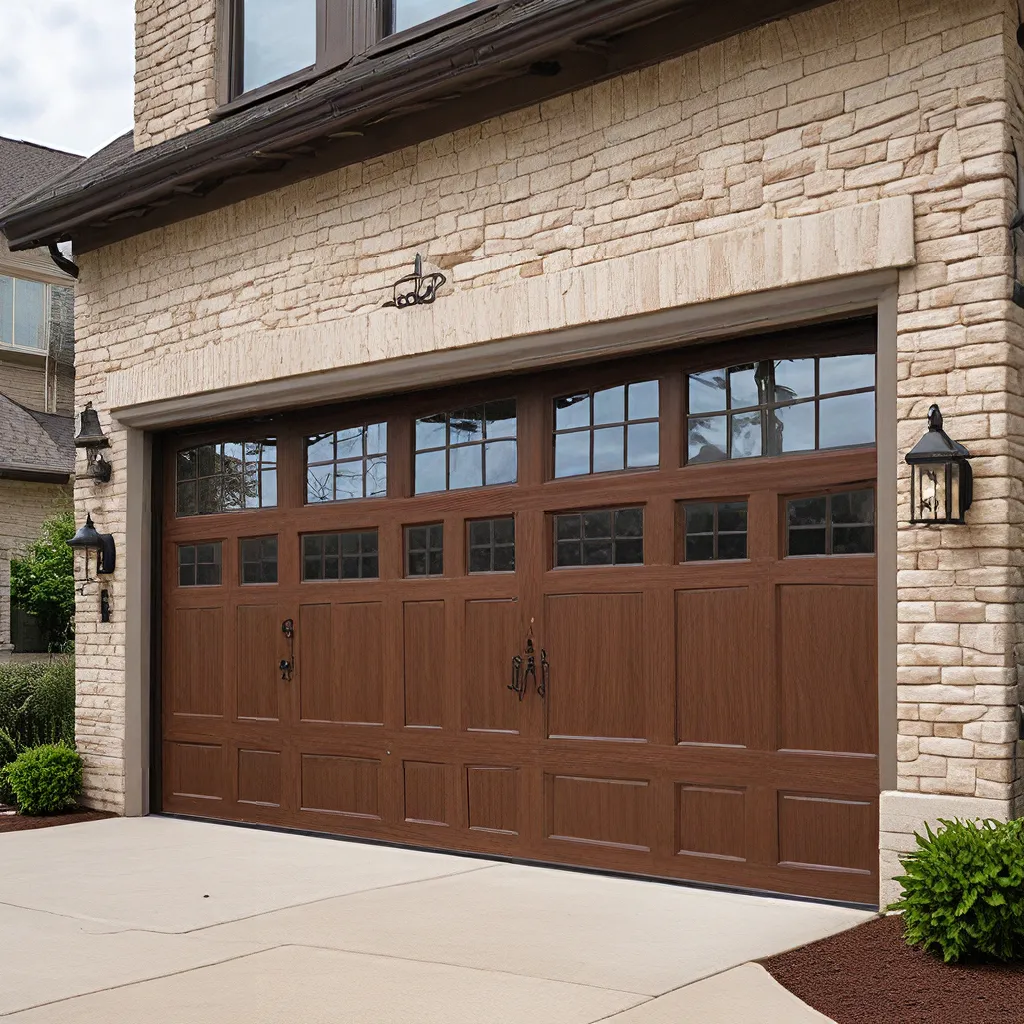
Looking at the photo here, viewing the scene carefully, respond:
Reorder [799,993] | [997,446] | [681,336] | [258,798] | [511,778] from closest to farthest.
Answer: [799,993], [997,446], [681,336], [511,778], [258,798]

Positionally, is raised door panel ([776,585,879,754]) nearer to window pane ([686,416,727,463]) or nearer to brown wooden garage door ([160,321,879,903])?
brown wooden garage door ([160,321,879,903])

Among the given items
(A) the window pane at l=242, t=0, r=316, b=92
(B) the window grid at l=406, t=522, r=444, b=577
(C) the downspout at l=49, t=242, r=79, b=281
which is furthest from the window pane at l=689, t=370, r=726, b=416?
(C) the downspout at l=49, t=242, r=79, b=281

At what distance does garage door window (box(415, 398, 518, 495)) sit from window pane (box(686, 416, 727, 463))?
1.31m

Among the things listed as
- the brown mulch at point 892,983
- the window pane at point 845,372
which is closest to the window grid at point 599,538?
the window pane at point 845,372

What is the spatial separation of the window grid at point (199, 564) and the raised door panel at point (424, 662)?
7.30 ft

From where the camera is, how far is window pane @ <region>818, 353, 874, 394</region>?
6820mm

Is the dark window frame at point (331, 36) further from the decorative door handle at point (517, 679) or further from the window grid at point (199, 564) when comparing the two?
the decorative door handle at point (517, 679)

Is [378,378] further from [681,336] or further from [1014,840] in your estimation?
[1014,840]

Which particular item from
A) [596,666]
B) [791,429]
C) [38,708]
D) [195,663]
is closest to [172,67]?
[195,663]

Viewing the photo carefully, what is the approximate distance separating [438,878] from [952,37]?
531cm

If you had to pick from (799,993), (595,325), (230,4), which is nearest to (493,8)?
(595,325)

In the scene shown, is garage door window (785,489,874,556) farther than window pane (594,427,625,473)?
No

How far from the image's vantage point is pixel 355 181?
29.4ft

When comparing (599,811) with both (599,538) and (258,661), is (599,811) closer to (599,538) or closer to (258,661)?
(599,538)
